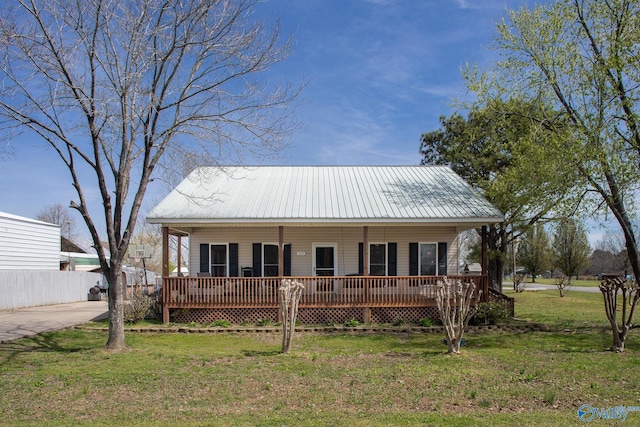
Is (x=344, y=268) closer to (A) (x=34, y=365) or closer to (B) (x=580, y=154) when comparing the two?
(B) (x=580, y=154)

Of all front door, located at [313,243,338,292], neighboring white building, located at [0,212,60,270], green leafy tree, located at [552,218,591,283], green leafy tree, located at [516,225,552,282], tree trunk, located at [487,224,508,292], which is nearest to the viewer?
front door, located at [313,243,338,292]

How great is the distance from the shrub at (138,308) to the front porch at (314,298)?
79cm

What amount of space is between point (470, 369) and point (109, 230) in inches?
315

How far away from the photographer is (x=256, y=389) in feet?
25.3

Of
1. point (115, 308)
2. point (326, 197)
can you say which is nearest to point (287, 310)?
point (115, 308)

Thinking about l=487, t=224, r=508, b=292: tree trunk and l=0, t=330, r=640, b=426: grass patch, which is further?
l=487, t=224, r=508, b=292: tree trunk

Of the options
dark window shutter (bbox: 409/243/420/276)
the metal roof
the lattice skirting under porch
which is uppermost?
the metal roof

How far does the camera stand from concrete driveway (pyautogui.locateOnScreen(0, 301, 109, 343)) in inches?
528

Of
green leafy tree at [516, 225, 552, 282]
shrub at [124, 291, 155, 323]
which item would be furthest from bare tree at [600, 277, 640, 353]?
green leafy tree at [516, 225, 552, 282]

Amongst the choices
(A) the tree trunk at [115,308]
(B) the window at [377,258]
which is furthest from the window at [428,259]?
(A) the tree trunk at [115,308]

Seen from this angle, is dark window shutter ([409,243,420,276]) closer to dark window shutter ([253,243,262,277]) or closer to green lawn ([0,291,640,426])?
green lawn ([0,291,640,426])

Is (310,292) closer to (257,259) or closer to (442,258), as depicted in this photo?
(257,259)

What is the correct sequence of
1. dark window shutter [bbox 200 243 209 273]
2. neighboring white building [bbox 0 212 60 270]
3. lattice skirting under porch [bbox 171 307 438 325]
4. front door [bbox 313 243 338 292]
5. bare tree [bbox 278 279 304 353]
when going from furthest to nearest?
neighboring white building [bbox 0 212 60 270], dark window shutter [bbox 200 243 209 273], front door [bbox 313 243 338 292], lattice skirting under porch [bbox 171 307 438 325], bare tree [bbox 278 279 304 353]

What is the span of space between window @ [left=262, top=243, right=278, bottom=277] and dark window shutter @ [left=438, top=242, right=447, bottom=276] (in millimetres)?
5861
